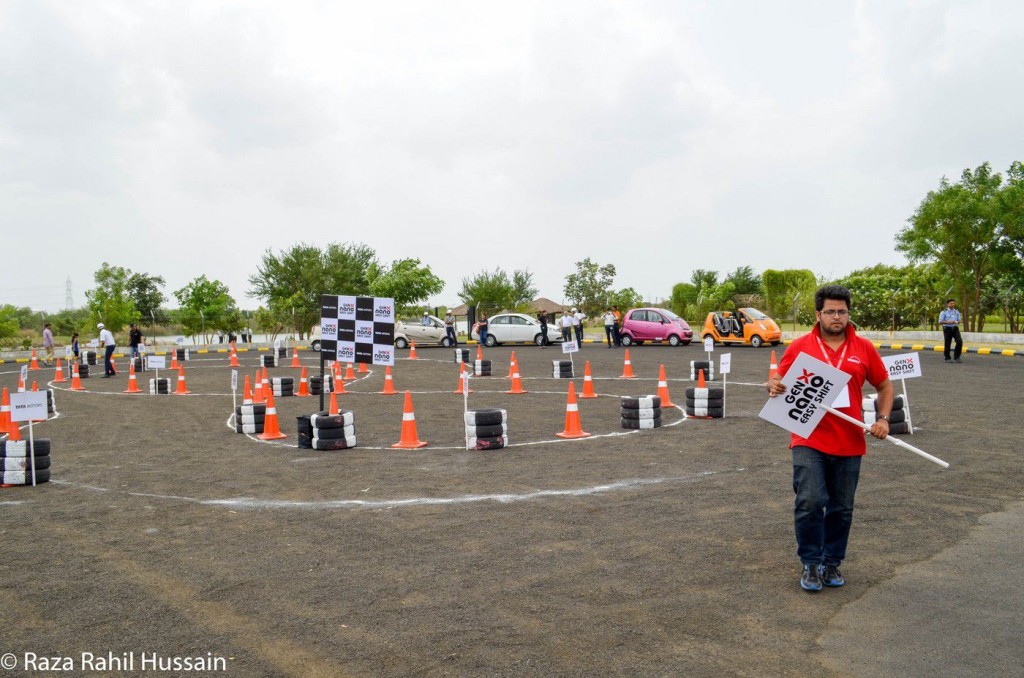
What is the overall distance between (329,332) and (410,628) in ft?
29.9

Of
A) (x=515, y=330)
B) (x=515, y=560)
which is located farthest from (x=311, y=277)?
(x=515, y=560)

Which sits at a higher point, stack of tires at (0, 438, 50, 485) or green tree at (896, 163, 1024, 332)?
green tree at (896, 163, 1024, 332)

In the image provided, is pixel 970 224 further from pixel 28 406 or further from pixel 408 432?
pixel 28 406

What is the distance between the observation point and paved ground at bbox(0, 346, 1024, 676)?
4293mm

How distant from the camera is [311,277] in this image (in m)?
63.8

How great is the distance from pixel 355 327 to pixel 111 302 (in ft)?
159

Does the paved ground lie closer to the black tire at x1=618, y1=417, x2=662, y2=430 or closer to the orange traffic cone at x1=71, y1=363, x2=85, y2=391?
the black tire at x1=618, y1=417, x2=662, y2=430

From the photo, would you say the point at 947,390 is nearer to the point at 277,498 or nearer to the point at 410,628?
the point at 277,498

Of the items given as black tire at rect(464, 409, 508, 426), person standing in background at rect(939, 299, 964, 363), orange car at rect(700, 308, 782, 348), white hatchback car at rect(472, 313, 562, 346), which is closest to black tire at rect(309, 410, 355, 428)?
black tire at rect(464, 409, 508, 426)

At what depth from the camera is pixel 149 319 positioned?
207ft

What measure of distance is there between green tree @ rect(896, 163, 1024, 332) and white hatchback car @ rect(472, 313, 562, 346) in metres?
17.2

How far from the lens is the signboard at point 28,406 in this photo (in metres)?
9.02

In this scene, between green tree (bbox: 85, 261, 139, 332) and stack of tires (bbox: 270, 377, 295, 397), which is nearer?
stack of tires (bbox: 270, 377, 295, 397)

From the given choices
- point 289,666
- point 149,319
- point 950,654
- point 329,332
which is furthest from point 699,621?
point 149,319
